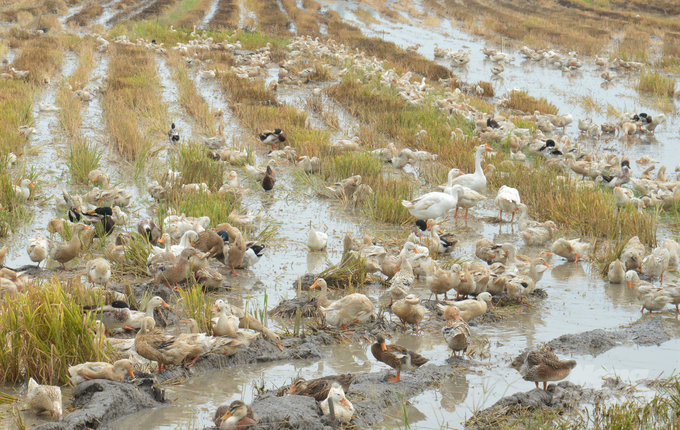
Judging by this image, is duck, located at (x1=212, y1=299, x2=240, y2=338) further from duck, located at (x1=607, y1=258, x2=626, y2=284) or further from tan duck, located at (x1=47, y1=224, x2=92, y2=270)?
duck, located at (x1=607, y1=258, x2=626, y2=284)

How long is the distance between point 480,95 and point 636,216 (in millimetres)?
14101

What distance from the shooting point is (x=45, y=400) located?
4770 mm

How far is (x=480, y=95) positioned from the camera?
23812 mm

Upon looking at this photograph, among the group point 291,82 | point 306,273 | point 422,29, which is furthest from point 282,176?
point 422,29

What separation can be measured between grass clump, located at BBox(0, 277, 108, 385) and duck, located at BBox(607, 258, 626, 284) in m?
6.36

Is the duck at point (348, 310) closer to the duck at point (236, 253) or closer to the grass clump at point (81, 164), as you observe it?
the duck at point (236, 253)

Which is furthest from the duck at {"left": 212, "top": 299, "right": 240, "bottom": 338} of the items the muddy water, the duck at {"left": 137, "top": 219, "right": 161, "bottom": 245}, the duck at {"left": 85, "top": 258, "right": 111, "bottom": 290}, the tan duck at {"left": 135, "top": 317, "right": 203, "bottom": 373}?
the muddy water

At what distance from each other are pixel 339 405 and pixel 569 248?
5.66 metres

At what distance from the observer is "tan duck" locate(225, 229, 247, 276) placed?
8414mm

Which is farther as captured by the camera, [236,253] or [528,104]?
[528,104]

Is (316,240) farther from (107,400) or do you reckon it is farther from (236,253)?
(107,400)

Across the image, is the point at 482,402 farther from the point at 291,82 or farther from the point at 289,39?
the point at 289,39

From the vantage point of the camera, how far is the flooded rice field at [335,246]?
223 inches

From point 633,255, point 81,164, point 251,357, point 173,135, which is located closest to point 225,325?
point 251,357
